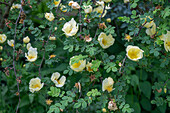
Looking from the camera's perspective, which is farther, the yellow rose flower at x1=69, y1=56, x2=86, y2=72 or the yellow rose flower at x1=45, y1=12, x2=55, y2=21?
the yellow rose flower at x1=45, y1=12, x2=55, y2=21

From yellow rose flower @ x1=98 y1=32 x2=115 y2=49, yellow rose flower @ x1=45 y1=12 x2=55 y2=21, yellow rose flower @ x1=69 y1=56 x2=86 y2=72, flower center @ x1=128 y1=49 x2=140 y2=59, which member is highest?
yellow rose flower @ x1=45 y1=12 x2=55 y2=21

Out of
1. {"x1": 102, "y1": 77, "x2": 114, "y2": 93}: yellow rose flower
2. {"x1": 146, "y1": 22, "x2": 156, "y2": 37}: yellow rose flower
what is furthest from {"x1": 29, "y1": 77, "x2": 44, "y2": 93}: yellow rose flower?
{"x1": 146, "y1": 22, "x2": 156, "y2": 37}: yellow rose flower

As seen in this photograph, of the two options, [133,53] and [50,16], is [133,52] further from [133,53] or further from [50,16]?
[50,16]

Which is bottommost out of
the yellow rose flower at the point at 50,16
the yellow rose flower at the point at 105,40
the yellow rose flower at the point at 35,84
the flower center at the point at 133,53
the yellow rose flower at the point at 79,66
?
the yellow rose flower at the point at 35,84

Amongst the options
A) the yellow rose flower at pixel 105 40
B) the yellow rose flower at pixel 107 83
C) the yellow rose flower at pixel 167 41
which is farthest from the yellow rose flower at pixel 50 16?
the yellow rose flower at pixel 167 41

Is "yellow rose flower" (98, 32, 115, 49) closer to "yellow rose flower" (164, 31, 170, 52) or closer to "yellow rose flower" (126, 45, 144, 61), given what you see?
"yellow rose flower" (126, 45, 144, 61)

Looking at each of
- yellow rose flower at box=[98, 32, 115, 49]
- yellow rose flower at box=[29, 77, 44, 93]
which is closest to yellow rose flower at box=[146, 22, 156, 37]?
yellow rose flower at box=[98, 32, 115, 49]

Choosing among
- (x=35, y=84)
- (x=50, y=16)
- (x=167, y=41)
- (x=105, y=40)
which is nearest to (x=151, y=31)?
(x=167, y=41)

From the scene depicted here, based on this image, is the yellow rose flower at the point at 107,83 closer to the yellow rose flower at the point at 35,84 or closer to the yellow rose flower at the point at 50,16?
the yellow rose flower at the point at 35,84

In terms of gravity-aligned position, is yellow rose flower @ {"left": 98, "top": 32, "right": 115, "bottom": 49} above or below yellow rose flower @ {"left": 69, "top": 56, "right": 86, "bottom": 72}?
above

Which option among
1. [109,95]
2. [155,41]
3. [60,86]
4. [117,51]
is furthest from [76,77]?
[117,51]

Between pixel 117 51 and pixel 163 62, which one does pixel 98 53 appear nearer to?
pixel 163 62

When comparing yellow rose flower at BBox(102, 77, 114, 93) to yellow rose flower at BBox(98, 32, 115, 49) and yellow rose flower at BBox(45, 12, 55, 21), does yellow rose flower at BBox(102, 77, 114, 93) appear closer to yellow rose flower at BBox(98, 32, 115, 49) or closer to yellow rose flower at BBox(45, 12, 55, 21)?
yellow rose flower at BBox(98, 32, 115, 49)

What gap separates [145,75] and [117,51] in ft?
1.09
